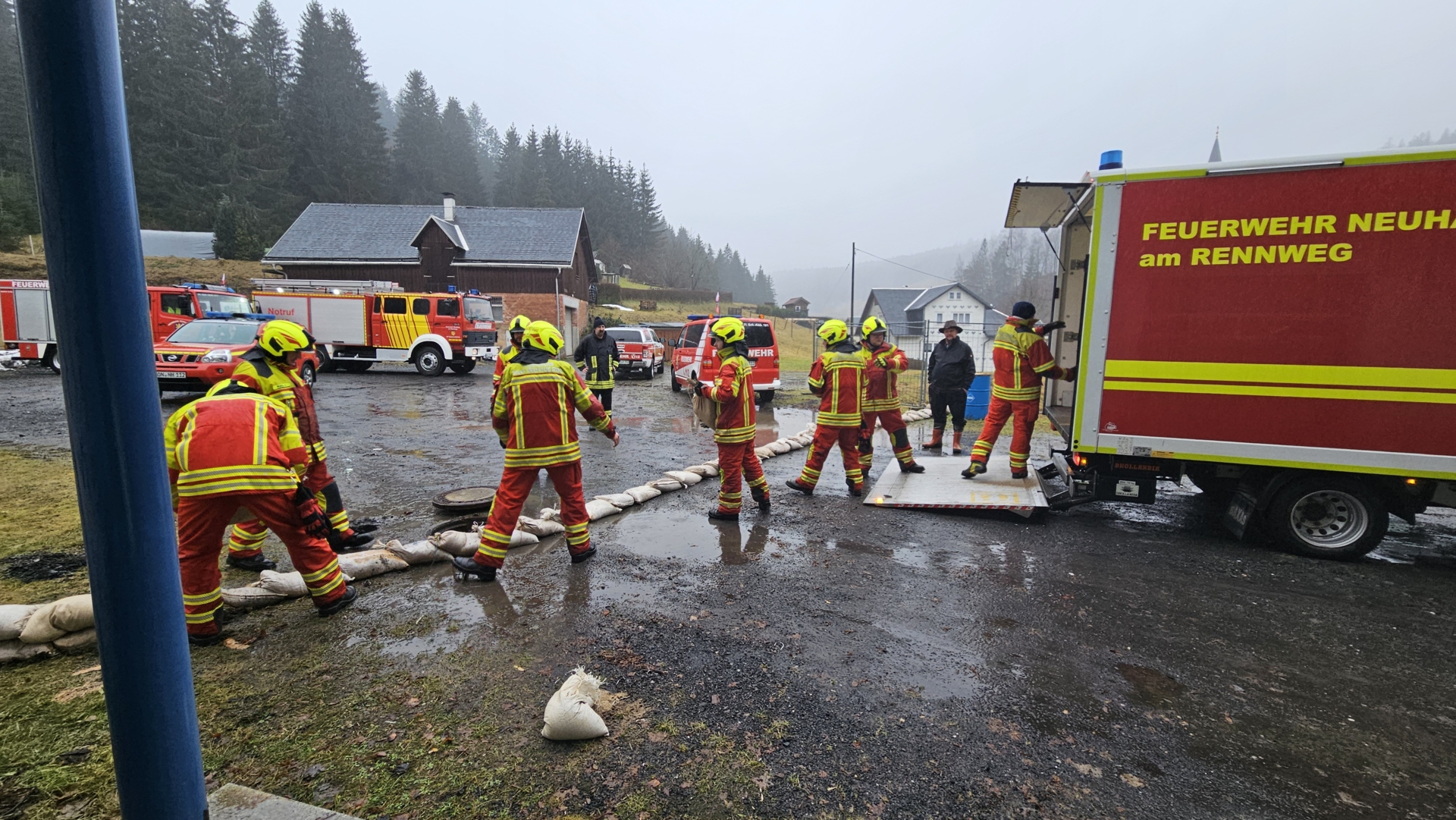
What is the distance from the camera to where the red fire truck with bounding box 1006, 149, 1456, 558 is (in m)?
4.53

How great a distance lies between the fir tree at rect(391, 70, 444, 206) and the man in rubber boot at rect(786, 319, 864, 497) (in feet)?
196

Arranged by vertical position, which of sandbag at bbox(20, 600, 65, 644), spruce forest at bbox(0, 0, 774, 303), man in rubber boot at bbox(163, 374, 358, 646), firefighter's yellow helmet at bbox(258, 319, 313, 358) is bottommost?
sandbag at bbox(20, 600, 65, 644)

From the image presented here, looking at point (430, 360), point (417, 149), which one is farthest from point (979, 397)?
point (417, 149)

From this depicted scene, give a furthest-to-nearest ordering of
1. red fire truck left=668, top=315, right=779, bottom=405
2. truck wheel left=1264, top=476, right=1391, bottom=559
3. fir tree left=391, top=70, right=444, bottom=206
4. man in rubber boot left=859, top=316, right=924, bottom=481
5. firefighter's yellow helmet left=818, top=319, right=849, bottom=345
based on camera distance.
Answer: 1. fir tree left=391, top=70, right=444, bottom=206
2. red fire truck left=668, top=315, right=779, bottom=405
3. man in rubber boot left=859, top=316, right=924, bottom=481
4. firefighter's yellow helmet left=818, top=319, right=849, bottom=345
5. truck wheel left=1264, top=476, right=1391, bottom=559

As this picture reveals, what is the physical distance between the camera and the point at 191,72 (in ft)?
147

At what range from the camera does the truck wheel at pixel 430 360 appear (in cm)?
1883

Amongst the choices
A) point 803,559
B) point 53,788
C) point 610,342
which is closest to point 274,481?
point 53,788

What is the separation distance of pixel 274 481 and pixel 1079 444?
5727 millimetres

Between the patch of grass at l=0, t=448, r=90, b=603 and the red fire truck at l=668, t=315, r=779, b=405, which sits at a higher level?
the red fire truck at l=668, t=315, r=779, b=405

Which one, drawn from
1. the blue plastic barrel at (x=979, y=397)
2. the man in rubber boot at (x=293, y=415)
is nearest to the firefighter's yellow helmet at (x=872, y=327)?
the blue plastic barrel at (x=979, y=397)

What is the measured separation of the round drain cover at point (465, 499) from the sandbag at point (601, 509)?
0.86 metres

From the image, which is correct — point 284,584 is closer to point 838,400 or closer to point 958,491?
point 838,400

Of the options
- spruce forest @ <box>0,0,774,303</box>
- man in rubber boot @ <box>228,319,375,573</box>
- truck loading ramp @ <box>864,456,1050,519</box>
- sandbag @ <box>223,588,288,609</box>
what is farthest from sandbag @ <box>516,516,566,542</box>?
spruce forest @ <box>0,0,774,303</box>

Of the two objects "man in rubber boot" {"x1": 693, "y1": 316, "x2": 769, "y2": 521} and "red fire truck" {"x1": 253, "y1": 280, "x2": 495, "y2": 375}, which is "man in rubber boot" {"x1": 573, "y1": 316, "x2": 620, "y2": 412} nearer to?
"man in rubber boot" {"x1": 693, "y1": 316, "x2": 769, "y2": 521}
